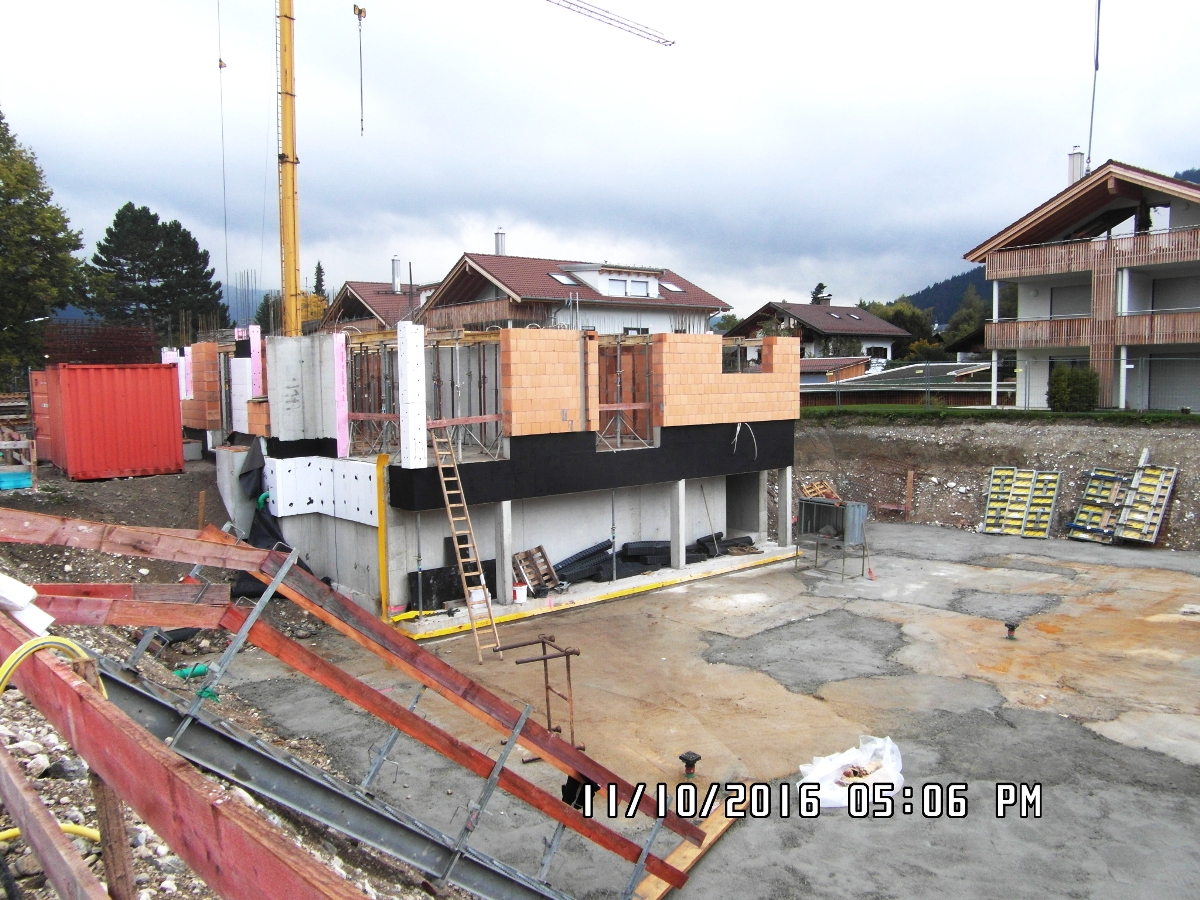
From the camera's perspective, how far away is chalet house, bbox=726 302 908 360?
53.1 meters

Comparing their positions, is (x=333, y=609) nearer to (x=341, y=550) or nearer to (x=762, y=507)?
(x=341, y=550)

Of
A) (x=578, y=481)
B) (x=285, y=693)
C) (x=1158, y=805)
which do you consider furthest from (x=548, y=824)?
(x=578, y=481)

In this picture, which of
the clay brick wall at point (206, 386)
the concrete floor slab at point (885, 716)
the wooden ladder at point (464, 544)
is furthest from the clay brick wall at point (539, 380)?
the clay brick wall at point (206, 386)

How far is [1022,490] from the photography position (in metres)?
23.9

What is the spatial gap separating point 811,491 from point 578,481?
28.4 feet

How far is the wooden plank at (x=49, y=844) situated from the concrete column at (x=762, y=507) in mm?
19675

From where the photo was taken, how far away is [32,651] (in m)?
2.74

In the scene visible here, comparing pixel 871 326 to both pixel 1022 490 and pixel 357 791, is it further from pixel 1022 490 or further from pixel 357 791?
pixel 357 791

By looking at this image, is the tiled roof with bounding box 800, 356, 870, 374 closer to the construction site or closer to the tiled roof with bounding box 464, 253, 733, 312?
the tiled roof with bounding box 464, 253, 733, 312

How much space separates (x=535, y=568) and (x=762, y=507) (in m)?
7.48

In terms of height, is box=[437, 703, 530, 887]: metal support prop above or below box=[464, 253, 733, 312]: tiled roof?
below

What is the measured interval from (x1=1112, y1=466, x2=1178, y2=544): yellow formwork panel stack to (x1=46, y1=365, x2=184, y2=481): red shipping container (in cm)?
2419

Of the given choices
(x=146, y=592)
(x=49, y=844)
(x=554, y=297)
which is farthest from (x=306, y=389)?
(x=554, y=297)
